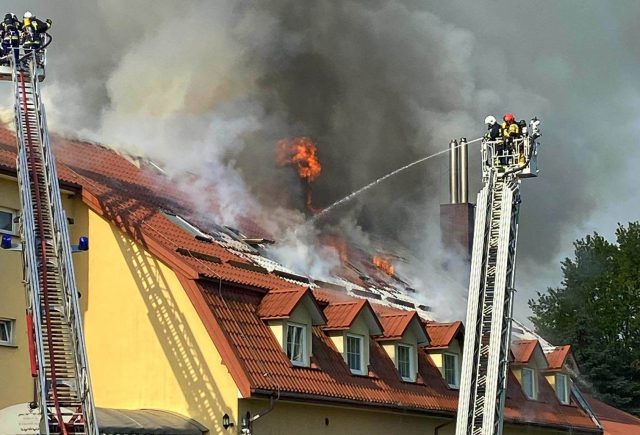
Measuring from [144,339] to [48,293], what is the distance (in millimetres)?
5082

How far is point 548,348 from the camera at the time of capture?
3878 centimetres

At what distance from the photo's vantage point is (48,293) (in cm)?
2098

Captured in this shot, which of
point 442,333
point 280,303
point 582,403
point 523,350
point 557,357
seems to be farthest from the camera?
point 582,403

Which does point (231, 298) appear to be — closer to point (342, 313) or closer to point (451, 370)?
point (342, 313)

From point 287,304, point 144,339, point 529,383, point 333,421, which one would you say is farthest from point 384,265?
point 144,339

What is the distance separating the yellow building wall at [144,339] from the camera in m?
24.9

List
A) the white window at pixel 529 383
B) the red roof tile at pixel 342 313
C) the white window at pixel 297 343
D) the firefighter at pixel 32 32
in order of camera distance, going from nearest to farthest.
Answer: the firefighter at pixel 32 32 < the white window at pixel 297 343 < the red roof tile at pixel 342 313 < the white window at pixel 529 383

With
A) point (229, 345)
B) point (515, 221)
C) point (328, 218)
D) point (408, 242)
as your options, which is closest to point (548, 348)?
point (408, 242)

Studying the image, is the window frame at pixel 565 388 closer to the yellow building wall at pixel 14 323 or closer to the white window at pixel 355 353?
the white window at pixel 355 353

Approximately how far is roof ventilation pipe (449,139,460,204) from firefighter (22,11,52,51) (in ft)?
65.3

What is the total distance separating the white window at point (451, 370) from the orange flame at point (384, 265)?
4.99 metres

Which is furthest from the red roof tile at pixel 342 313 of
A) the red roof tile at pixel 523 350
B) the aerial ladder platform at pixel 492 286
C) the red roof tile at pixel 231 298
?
the red roof tile at pixel 523 350

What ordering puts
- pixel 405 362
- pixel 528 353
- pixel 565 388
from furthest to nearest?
pixel 565 388
pixel 528 353
pixel 405 362

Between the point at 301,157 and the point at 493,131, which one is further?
the point at 301,157
